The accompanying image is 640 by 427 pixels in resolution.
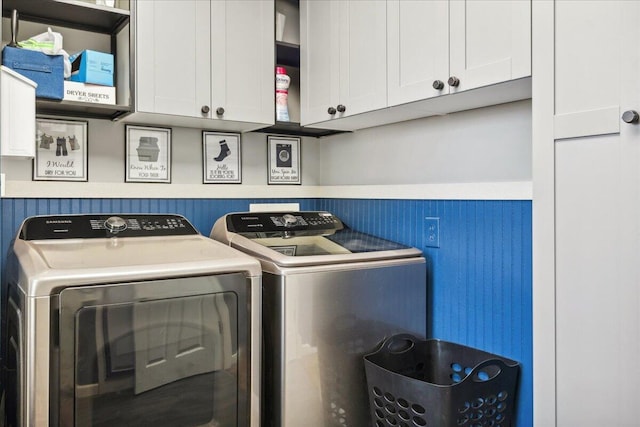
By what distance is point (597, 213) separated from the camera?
1.36 m

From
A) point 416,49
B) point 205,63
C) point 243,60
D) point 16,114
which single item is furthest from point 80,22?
point 416,49

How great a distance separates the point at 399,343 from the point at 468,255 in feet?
1.53

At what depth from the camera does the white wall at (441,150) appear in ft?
A: 6.55

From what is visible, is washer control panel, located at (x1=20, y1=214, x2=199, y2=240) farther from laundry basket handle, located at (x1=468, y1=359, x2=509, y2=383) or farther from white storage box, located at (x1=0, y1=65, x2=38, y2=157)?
laundry basket handle, located at (x1=468, y1=359, x2=509, y2=383)

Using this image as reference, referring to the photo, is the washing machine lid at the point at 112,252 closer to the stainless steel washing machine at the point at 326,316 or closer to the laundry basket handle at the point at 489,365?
the stainless steel washing machine at the point at 326,316

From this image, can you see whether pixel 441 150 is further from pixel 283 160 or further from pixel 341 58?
pixel 283 160

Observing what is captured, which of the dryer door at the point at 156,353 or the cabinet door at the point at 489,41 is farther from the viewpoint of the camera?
the cabinet door at the point at 489,41

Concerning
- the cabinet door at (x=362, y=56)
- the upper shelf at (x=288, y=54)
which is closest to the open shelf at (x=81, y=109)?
the upper shelf at (x=288, y=54)

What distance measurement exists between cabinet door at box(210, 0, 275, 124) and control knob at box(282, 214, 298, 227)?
0.46 metres

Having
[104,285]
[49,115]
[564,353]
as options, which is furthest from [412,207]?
[49,115]

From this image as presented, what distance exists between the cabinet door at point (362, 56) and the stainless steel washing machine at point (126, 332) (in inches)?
34.4

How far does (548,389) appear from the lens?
148cm

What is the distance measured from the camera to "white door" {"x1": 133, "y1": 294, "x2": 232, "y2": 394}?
5.24 ft

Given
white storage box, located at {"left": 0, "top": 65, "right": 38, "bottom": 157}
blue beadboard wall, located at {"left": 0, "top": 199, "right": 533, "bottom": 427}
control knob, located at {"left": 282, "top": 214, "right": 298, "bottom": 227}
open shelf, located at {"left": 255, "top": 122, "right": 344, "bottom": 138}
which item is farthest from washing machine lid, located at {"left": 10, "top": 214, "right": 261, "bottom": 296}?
open shelf, located at {"left": 255, "top": 122, "right": 344, "bottom": 138}
